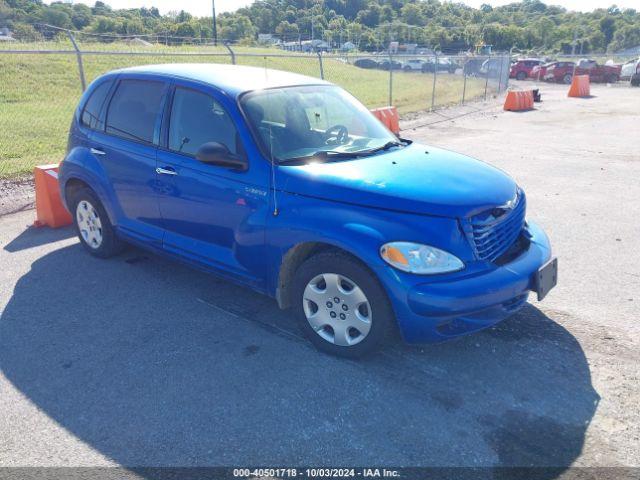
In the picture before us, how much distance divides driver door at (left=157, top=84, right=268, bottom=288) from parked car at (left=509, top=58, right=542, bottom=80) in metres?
38.1

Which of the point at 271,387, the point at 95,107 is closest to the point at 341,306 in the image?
the point at 271,387

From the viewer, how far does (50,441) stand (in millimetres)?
2945

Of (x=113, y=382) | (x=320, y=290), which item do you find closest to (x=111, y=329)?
(x=113, y=382)

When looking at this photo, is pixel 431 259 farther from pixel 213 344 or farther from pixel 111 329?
pixel 111 329

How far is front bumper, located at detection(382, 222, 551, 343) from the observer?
3232mm

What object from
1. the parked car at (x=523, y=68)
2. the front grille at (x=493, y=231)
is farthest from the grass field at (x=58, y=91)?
the parked car at (x=523, y=68)

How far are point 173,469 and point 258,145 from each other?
2180 millimetres

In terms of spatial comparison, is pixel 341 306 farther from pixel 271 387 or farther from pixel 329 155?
pixel 329 155

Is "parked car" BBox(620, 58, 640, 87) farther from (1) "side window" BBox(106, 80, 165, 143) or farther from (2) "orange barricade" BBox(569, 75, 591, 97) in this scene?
(1) "side window" BBox(106, 80, 165, 143)

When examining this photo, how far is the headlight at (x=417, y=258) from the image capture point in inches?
129

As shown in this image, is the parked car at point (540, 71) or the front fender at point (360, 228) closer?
the front fender at point (360, 228)

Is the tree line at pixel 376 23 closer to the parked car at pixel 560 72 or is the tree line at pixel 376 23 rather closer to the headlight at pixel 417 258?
the parked car at pixel 560 72

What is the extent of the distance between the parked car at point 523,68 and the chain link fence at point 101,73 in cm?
1308

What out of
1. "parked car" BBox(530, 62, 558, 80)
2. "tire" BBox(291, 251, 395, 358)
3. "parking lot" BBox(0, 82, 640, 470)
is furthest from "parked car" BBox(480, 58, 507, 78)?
"tire" BBox(291, 251, 395, 358)
